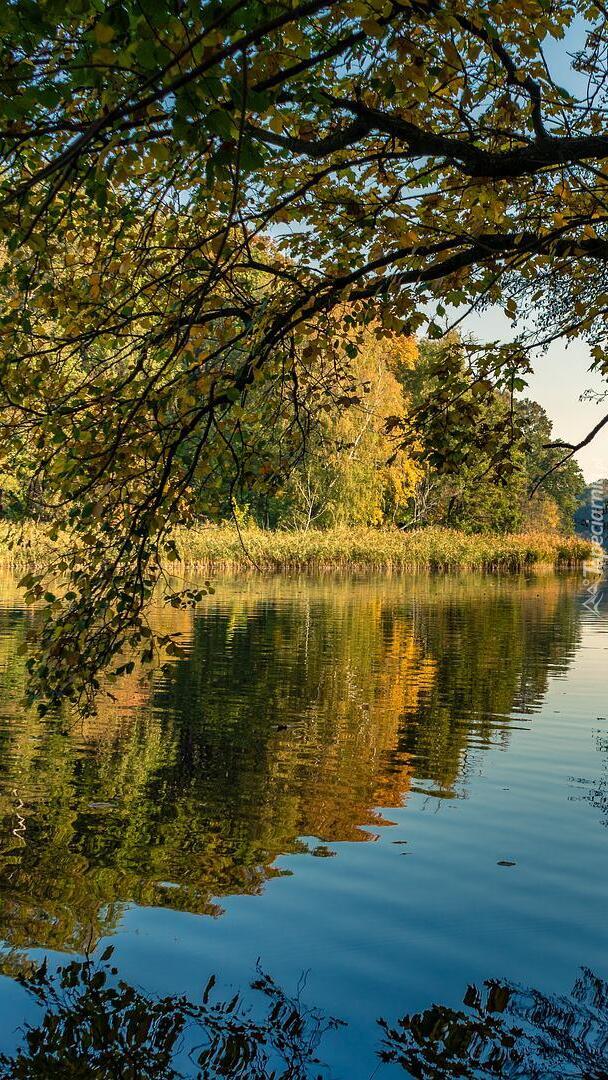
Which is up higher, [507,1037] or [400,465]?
[400,465]

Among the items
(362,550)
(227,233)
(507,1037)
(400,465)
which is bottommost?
(507,1037)

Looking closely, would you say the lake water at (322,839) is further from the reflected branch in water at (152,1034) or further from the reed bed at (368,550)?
the reed bed at (368,550)

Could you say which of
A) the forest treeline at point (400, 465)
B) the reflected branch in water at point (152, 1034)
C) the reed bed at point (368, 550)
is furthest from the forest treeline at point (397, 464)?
the reflected branch in water at point (152, 1034)

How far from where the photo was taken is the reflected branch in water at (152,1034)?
4637 mm

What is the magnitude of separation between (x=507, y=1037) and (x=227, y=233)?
423 cm

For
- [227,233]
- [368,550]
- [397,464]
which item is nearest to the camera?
[227,233]

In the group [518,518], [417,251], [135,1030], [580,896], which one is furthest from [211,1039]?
[518,518]

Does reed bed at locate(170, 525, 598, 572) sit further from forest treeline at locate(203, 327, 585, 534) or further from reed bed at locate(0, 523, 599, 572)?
forest treeline at locate(203, 327, 585, 534)

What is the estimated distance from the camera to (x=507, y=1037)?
5.02m

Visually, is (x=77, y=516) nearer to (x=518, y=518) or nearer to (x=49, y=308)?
(x=49, y=308)

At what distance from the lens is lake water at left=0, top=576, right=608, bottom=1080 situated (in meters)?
5.73

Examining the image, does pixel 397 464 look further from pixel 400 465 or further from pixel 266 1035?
pixel 266 1035

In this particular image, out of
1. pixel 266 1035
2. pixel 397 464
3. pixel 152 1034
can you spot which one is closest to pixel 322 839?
pixel 266 1035

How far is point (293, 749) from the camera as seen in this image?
37.5 feet
